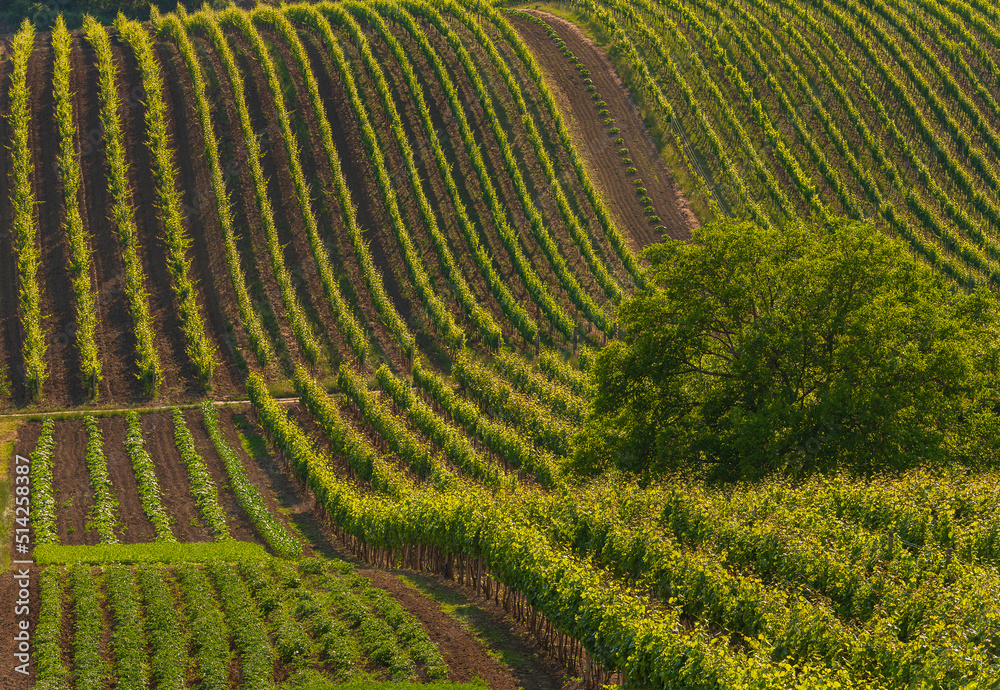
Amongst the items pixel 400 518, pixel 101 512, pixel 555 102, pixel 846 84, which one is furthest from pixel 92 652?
pixel 846 84

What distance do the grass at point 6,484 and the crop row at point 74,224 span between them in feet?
17.2

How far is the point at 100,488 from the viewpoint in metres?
40.2

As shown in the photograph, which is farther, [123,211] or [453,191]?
[453,191]

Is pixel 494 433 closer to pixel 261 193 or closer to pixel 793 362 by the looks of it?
pixel 793 362

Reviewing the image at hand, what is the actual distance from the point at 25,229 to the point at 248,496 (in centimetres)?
3114

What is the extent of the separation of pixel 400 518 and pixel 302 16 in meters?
72.5

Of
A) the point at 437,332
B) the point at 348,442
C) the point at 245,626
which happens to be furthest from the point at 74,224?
the point at 245,626

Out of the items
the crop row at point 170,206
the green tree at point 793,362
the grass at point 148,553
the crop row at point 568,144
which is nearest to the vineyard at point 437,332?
the grass at point 148,553

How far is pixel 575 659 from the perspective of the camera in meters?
Answer: 24.4

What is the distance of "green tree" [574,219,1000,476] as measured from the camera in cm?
3028

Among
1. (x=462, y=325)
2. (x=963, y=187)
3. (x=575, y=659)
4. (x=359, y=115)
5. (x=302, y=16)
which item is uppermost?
(x=302, y=16)

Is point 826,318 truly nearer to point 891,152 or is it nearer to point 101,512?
point 101,512

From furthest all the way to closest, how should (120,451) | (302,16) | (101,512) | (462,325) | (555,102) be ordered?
(302,16) < (555,102) < (462,325) < (120,451) < (101,512)

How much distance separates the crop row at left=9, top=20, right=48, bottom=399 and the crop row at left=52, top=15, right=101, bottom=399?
213cm
